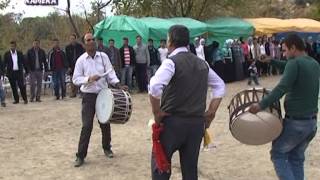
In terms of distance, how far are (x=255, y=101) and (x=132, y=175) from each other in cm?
236

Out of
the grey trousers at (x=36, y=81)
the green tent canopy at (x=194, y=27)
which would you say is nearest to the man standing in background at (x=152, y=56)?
the green tent canopy at (x=194, y=27)

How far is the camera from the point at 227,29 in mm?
24375

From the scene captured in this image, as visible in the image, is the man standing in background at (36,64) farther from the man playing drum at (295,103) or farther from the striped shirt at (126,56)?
the man playing drum at (295,103)

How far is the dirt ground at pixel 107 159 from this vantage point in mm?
7555

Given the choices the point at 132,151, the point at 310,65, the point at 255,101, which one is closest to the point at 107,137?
the point at 132,151

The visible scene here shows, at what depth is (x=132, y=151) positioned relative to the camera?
29.6ft

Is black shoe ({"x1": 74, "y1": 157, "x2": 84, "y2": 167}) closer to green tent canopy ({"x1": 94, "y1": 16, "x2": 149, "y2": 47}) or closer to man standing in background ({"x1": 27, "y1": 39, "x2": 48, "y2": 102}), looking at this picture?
man standing in background ({"x1": 27, "y1": 39, "x2": 48, "y2": 102})

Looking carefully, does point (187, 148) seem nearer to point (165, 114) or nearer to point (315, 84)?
point (165, 114)

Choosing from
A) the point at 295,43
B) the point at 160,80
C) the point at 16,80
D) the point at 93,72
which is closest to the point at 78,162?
the point at 93,72

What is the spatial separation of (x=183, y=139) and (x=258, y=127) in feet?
2.62

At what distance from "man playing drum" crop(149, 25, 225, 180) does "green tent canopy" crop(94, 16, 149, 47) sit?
14835 millimetres

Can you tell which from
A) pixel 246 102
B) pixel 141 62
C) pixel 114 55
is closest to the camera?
pixel 246 102

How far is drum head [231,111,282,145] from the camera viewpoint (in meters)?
5.52

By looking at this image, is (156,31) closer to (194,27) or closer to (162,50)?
(162,50)
